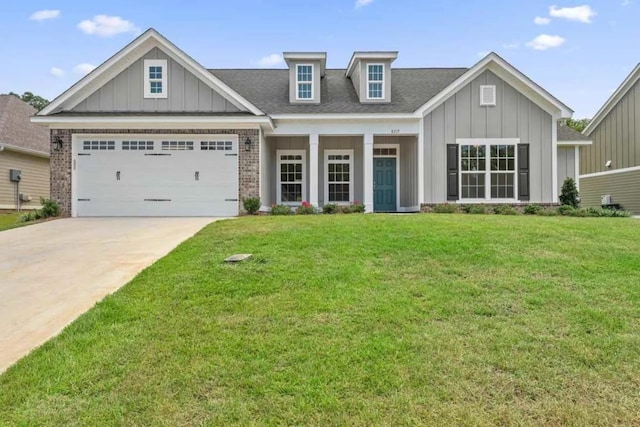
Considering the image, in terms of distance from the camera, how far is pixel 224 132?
14102 millimetres

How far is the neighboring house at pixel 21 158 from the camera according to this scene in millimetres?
18500

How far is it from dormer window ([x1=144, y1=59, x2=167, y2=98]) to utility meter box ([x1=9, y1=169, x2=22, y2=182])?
8.56m

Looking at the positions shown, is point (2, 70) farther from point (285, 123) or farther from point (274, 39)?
point (285, 123)

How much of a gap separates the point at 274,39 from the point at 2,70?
788 inches

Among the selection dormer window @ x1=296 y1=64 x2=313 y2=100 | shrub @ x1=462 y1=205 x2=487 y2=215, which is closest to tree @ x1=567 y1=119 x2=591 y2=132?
shrub @ x1=462 y1=205 x2=487 y2=215

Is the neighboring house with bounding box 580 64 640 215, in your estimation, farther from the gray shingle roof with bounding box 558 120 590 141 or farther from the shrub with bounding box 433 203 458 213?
the shrub with bounding box 433 203 458 213

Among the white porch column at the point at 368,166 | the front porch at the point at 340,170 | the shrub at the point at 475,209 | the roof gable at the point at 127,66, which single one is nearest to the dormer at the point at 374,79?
the front porch at the point at 340,170

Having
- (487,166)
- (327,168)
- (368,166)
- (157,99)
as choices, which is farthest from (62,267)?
(487,166)

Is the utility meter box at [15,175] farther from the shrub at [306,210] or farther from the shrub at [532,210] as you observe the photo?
the shrub at [532,210]

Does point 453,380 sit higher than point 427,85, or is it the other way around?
point 427,85

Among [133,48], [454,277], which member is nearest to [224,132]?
[133,48]

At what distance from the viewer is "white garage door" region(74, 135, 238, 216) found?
14.1 meters

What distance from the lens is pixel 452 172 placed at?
14734 millimetres

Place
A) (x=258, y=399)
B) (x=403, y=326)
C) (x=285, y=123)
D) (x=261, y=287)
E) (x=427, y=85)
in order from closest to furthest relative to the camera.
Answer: (x=258, y=399)
(x=403, y=326)
(x=261, y=287)
(x=285, y=123)
(x=427, y=85)
